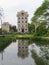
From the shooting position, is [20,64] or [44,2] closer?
[20,64]

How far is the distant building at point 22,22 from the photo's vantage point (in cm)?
8519

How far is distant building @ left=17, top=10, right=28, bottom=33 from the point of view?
85.2 m

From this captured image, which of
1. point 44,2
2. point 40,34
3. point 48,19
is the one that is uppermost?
point 44,2

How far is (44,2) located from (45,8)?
→ 1.69 m

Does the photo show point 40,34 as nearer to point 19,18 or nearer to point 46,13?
point 46,13

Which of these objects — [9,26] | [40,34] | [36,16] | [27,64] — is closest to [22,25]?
[9,26]

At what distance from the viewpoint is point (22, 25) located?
86.1 metres

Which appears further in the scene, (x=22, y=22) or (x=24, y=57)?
(x=22, y=22)

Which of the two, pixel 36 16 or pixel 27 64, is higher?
pixel 36 16

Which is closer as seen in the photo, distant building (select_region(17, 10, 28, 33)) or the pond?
the pond

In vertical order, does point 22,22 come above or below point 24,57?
above

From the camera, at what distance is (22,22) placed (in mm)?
86250

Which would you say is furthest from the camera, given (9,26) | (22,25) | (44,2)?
(9,26)

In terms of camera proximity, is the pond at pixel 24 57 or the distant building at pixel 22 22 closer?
the pond at pixel 24 57
